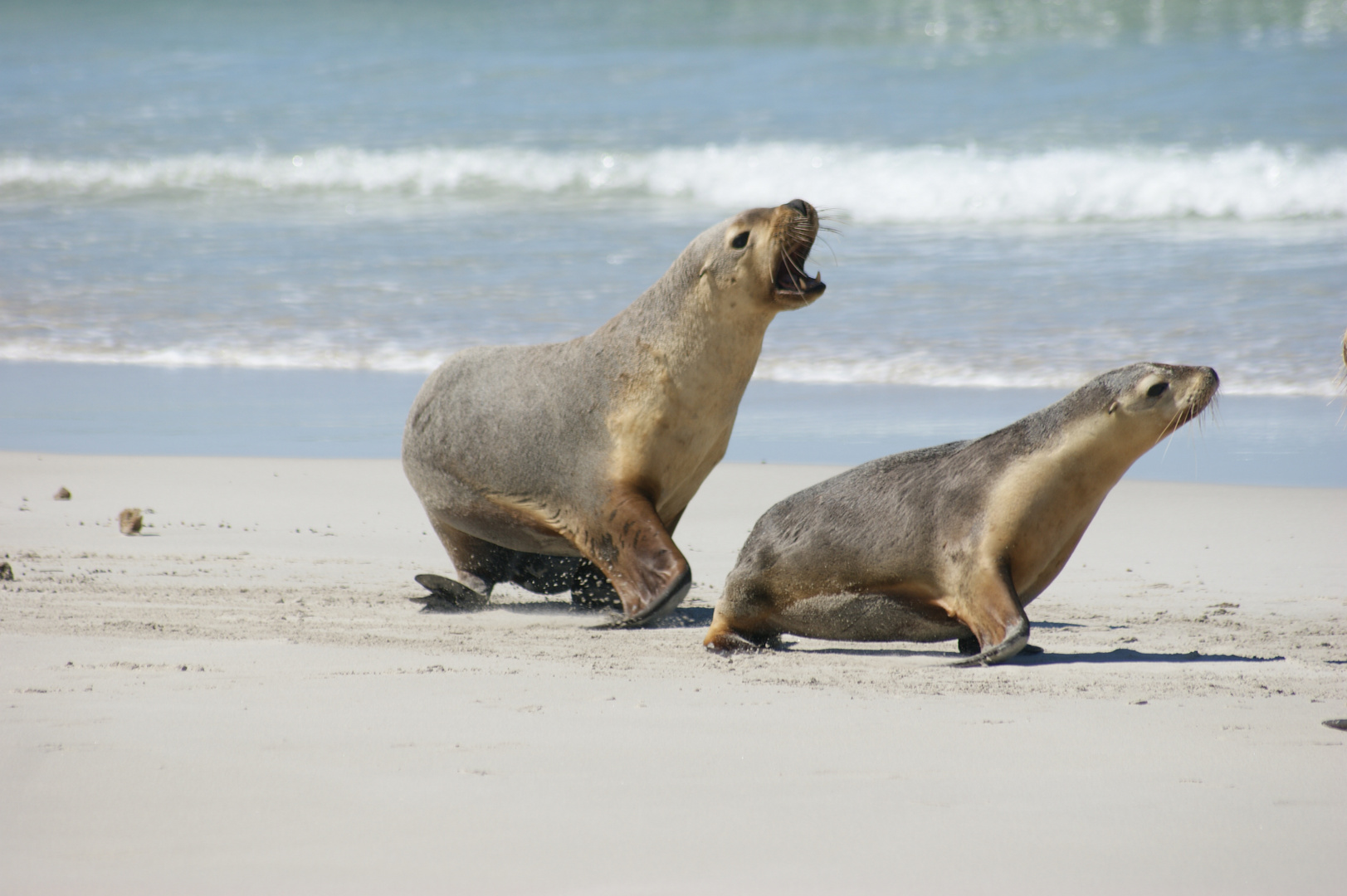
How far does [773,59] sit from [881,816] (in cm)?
2450

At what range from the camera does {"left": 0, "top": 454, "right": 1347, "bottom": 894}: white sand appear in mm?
2826

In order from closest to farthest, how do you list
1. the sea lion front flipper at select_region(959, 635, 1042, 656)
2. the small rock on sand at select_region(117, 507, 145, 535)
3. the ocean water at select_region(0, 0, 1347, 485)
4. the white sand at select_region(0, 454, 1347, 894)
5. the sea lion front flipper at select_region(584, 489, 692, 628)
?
the white sand at select_region(0, 454, 1347, 894) → the sea lion front flipper at select_region(959, 635, 1042, 656) → the sea lion front flipper at select_region(584, 489, 692, 628) → the small rock on sand at select_region(117, 507, 145, 535) → the ocean water at select_region(0, 0, 1347, 485)

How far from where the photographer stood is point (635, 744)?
140 inches

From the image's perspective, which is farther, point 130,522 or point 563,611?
point 130,522

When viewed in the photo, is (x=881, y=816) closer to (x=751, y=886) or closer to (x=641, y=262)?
(x=751, y=886)

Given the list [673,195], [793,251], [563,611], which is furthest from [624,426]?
[673,195]

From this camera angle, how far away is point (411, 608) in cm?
544

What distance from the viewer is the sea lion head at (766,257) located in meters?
5.39

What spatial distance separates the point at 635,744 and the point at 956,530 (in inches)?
55.2

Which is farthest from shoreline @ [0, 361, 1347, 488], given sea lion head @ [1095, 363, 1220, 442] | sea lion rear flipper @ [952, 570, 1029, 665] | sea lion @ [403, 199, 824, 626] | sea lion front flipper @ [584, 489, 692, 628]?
sea lion rear flipper @ [952, 570, 1029, 665]

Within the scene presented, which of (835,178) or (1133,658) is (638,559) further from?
(835,178)

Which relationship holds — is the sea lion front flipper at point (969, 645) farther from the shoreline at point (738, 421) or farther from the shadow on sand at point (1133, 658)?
the shoreline at point (738, 421)

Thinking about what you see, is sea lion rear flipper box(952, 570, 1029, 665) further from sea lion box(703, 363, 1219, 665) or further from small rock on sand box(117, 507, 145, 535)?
small rock on sand box(117, 507, 145, 535)

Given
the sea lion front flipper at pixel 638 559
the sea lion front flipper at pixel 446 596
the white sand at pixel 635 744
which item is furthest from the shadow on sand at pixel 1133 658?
the sea lion front flipper at pixel 446 596
